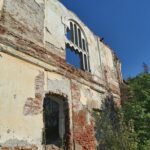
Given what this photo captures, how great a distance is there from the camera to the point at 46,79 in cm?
802

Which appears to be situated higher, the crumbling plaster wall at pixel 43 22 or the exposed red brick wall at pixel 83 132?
the crumbling plaster wall at pixel 43 22

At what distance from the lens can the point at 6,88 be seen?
6.69 meters

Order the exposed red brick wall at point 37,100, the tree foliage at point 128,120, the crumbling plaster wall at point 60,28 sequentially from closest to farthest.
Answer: the exposed red brick wall at point 37,100 < the crumbling plaster wall at point 60,28 < the tree foliage at point 128,120

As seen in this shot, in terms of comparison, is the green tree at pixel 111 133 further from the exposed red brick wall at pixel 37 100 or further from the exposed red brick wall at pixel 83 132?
the exposed red brick wall at pixel 37 100

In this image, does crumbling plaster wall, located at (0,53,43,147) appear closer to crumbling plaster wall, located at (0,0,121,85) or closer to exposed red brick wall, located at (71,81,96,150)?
crumbling plaster wall, located at (0,0,121,85)

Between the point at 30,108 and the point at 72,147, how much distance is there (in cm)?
196

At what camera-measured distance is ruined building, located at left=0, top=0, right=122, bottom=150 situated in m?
6.77

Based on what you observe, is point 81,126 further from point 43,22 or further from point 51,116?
point 43,22

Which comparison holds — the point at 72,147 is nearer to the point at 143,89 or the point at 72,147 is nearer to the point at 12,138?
the point at 12,138

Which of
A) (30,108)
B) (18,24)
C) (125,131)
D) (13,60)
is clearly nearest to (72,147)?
(30,108)

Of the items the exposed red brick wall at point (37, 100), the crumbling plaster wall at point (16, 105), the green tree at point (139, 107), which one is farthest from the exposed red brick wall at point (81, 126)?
the green tree at point (139, 107)

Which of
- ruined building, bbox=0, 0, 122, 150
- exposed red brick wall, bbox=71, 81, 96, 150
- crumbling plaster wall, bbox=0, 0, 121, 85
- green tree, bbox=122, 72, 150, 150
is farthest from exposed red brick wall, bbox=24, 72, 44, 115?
green tree, bbox=122, 72, 150, 150

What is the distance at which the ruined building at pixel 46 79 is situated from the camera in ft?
22.2

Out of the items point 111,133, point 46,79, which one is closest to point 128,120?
point 111,133
